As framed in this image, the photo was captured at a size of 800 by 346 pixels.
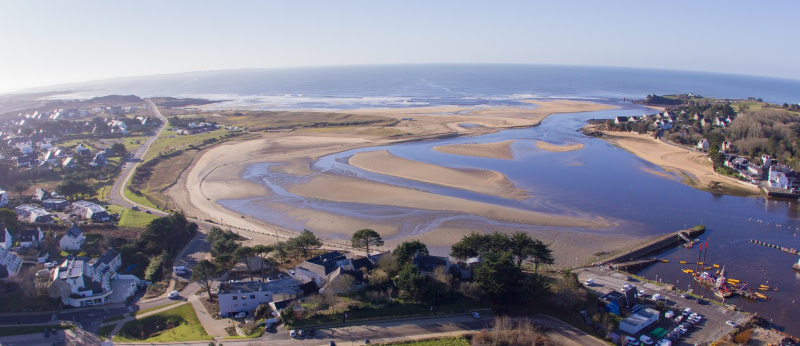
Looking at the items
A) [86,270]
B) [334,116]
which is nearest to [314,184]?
[86,270]

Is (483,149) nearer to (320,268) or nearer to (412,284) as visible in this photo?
(320,268)

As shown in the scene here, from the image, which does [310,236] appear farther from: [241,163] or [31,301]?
[241,163]

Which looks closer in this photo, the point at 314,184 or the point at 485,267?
the point at 485,267

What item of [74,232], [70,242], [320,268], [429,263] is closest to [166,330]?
[320,268]

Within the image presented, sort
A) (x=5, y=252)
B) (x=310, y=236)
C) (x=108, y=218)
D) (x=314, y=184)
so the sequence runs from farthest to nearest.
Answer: (x=314, y=184) < (x=108, y=218) < (x=310, y=236) < (x=5, y=252)

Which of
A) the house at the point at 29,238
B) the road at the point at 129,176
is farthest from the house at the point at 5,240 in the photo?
A: the road at the point at 129,176

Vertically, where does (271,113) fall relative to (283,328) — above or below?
above
